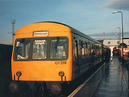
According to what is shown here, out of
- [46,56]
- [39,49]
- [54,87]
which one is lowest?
[54,87]

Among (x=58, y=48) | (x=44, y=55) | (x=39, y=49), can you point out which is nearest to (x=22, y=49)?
(x=39, y=49)

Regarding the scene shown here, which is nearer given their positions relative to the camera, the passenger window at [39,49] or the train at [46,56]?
the train at [46,56]

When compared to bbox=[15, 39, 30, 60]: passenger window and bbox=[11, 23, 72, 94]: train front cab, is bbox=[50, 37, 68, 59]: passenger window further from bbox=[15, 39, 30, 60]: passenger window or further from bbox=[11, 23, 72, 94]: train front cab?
bbox=[15, 39, 30, 60]: passenger window

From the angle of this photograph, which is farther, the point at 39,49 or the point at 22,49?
the point at 22,49

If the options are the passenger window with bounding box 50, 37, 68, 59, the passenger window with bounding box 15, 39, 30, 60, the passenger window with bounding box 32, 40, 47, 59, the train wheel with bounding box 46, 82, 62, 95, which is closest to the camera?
the train wheel with bounding box 46, 82, 62, 95

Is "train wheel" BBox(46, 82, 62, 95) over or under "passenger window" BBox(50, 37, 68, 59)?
under

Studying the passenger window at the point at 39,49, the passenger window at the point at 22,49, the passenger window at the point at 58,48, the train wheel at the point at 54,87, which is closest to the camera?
the train wheel at the point at 54,87

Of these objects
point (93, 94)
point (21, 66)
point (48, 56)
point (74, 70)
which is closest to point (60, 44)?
point (48, 56)

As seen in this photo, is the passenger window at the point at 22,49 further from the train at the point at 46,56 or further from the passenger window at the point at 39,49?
the passenger window at the point at 39,49

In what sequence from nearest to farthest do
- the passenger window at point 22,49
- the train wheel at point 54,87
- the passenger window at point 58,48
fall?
the train wheel at point 54,87
the passenger window at point 58,48
the passenger window at point 22,49

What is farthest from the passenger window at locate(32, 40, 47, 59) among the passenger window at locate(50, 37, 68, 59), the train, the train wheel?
the train wheel

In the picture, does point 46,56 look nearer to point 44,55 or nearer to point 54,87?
point 44,55

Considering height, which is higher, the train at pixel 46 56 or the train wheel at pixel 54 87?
the train at pixel 46 56

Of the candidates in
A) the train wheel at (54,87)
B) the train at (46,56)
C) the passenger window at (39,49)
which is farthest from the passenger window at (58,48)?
the train wheel at (54,87)
